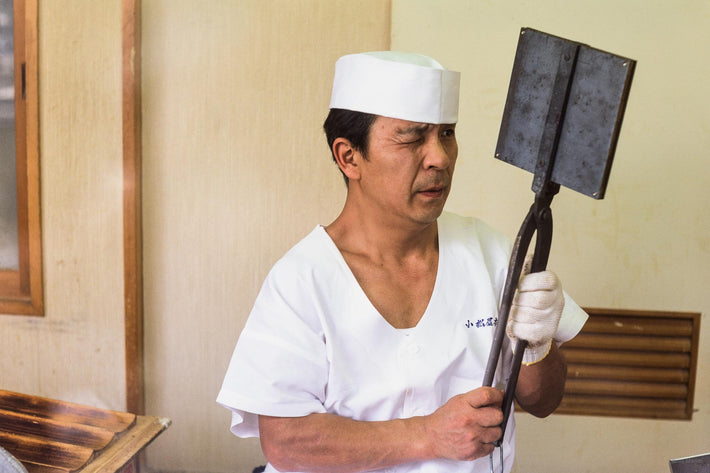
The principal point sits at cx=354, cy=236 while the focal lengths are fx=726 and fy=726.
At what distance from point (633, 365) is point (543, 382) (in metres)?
1.15

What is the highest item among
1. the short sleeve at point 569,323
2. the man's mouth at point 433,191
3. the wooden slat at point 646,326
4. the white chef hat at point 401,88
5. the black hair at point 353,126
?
the white chef hat at point 401,88

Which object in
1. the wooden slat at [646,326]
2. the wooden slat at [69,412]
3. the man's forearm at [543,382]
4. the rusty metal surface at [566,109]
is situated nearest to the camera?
the rusty metal surface at [566,109]

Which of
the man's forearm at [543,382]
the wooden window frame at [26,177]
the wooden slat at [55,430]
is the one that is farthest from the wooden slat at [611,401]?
the wooden window frame at [26,177]

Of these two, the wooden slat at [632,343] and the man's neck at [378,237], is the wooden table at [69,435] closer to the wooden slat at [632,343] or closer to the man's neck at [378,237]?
the man's neck at [378,237]

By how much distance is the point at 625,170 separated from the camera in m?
2.46

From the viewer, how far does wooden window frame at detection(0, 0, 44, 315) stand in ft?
7.52

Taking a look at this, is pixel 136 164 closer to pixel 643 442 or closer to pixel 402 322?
pixel 402 322

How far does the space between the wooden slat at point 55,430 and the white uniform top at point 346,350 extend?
431mm

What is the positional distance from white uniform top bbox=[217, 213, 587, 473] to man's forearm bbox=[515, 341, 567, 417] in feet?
0.24

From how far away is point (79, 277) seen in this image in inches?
98.7

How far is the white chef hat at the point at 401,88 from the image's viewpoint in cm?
151

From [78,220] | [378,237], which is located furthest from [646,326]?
[78,220]

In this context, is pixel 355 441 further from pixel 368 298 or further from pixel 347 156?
pixel 347 156

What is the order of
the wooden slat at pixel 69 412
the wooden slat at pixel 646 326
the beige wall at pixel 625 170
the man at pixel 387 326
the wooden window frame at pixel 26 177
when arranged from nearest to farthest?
the man at pixel 387 326
the wooden slat at pixel 69 412
the wooden window frame at pixel 26 177
the beige wall at pixel 625 170
the wooden slat at pixel 646 326
